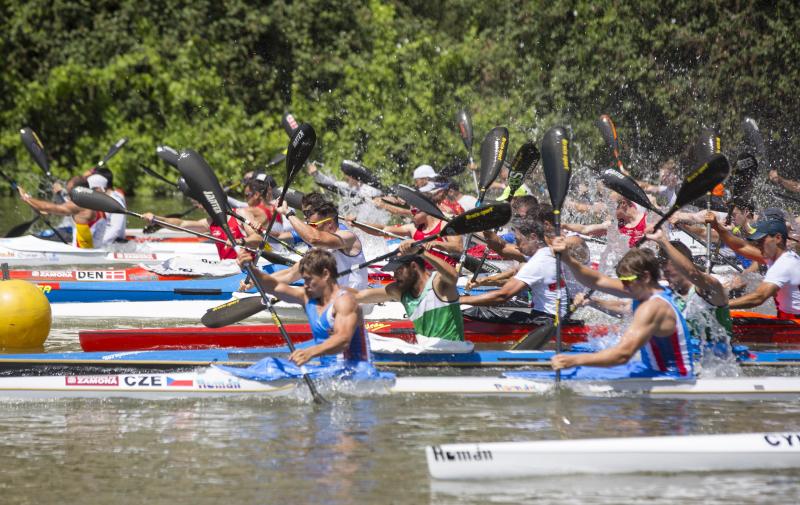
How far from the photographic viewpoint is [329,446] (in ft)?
24.1

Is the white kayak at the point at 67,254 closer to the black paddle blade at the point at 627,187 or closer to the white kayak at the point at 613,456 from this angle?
the black paddle blade at the point at 627,187

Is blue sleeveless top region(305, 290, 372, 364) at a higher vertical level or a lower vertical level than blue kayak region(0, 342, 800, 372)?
higher

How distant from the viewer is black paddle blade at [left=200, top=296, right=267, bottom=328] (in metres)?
9.55

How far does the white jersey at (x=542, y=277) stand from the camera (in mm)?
10180

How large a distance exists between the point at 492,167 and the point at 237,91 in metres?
16.9

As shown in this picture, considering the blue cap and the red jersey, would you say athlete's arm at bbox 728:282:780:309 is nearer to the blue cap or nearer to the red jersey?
the blue cap

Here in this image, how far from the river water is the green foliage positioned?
14.3 meters

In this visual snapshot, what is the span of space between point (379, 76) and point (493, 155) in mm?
13706

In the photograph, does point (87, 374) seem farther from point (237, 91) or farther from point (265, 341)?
point (237, 91)

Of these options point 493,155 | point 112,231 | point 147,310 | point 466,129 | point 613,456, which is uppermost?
point 466,129

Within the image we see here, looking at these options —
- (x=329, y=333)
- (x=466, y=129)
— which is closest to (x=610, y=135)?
(x=466, y=129)

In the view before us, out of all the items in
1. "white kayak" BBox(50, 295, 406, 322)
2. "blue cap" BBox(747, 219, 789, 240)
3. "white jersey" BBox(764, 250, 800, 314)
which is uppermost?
"blue cap" BBox(747, 219, 789, 240)

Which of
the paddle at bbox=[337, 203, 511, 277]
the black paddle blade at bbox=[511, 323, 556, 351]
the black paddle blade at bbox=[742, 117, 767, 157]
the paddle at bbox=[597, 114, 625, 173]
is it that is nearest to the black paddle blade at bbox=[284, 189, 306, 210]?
the paddle at bbox=[597, 114, 625, 173]

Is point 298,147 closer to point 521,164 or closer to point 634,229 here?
point 521,164
